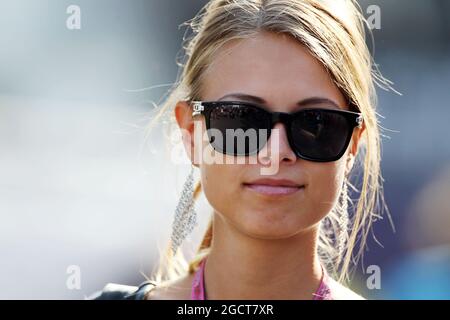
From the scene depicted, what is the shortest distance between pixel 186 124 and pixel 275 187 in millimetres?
468

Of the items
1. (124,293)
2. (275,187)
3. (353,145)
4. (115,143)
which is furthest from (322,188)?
(115,143)

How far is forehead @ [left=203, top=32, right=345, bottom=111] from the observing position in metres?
2.02

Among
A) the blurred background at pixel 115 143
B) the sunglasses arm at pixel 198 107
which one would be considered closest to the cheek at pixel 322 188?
the sunglasses arm at pixel 198 107

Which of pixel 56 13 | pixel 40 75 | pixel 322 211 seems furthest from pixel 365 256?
pixel 56 13

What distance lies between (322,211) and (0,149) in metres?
3.44

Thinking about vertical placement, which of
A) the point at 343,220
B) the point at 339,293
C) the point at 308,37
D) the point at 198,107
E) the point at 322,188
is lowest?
the point at 339,293

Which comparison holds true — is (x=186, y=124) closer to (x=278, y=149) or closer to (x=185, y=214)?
(x=185, y=214)

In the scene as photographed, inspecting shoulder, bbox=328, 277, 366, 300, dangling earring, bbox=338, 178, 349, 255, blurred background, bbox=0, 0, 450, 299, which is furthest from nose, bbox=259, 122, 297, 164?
blurred background, bbox=0, 0, 450, 299

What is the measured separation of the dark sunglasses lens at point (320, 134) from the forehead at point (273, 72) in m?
0.06

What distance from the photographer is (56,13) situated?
553cm

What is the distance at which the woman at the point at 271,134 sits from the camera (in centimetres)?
200

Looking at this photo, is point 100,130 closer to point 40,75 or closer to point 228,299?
point 40,75

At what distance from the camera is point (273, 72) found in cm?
203

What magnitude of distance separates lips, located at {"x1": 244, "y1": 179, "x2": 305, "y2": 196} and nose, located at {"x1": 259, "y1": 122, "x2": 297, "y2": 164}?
6cm
